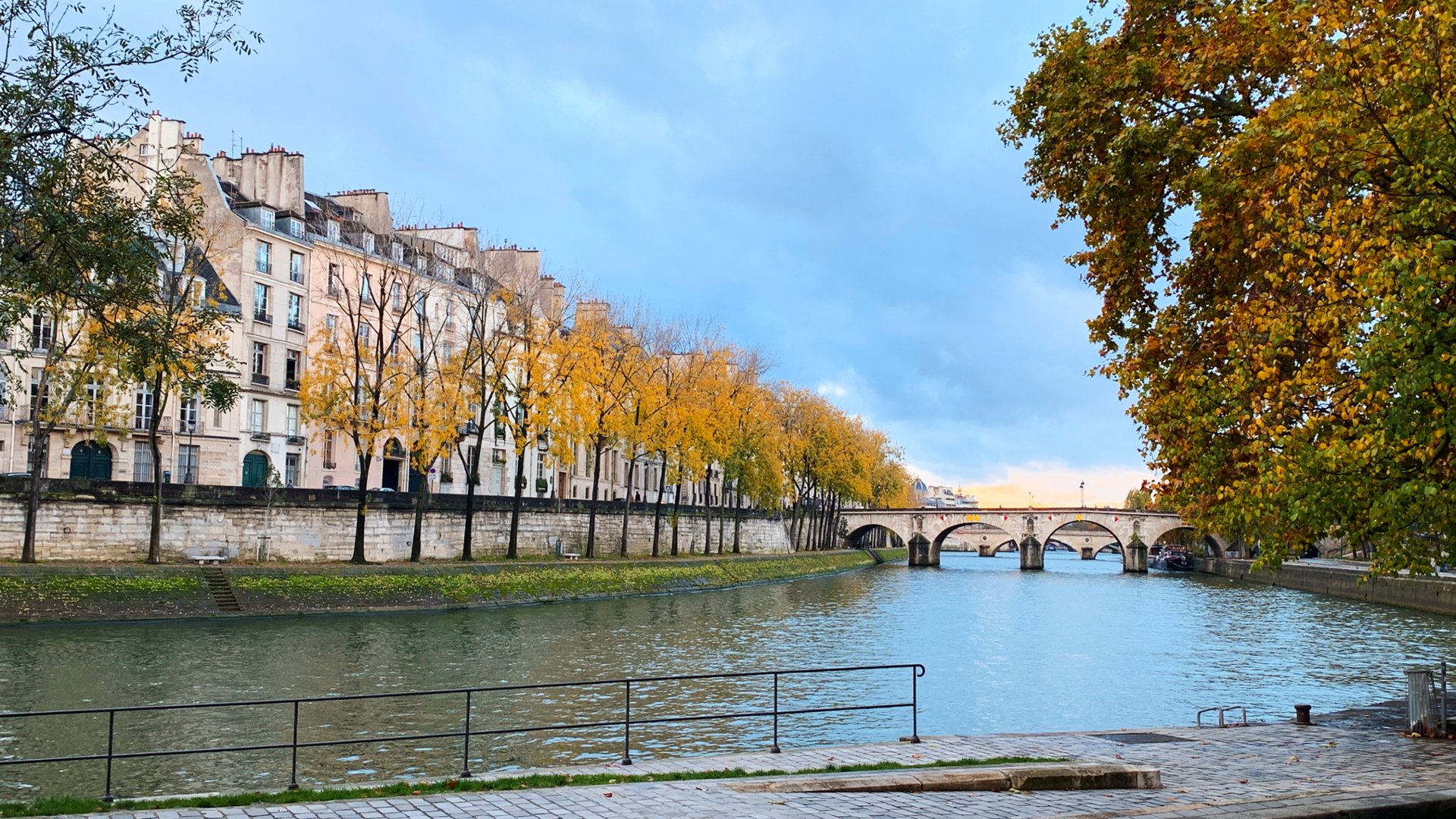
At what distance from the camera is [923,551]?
120938mm

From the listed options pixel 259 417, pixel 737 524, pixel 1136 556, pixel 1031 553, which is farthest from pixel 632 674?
pixel 1031 553

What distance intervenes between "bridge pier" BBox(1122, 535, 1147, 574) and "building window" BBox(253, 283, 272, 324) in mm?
80704

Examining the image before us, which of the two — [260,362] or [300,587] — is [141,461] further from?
[300,587]

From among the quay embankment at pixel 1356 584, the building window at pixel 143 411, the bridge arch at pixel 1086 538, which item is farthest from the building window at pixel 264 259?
the bridge arch at pixel 1086 538

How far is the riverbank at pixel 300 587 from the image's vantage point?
3659cm

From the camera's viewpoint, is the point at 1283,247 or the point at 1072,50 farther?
the point at 1072,50

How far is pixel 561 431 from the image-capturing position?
2169 inches

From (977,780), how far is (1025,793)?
0.54 m

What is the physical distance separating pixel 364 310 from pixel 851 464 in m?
40.6

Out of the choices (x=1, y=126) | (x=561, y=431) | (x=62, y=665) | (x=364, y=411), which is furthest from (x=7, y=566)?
(x=1, y=126)

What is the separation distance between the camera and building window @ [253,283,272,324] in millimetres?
62219

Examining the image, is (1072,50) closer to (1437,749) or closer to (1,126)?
(1437,749)

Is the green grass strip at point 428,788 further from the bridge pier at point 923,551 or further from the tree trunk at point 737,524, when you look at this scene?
the bridge pier at point 923,551

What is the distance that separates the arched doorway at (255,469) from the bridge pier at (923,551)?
2826 inches
